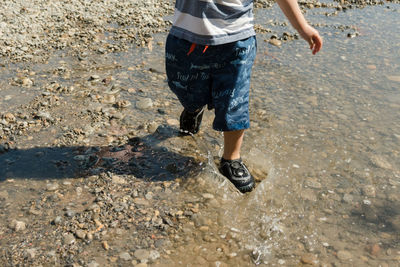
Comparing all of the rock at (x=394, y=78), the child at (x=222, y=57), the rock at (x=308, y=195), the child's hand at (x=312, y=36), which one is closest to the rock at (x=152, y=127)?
the child at (x=222, y=57)

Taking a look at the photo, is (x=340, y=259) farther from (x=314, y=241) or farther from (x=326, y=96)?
(x=326, y=96)

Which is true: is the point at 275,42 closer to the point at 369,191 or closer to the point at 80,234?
the point at 369,191

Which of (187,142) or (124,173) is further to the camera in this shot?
(187,142)

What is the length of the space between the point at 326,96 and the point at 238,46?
6.80ft

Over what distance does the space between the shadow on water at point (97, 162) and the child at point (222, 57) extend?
452 mm

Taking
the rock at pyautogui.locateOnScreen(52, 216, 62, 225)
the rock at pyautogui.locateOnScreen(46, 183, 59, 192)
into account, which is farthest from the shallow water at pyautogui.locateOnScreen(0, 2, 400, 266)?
the rock at pyautogui.locateOnScreen(52, 216, 62, 225)

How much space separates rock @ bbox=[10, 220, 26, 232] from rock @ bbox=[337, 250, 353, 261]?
1976 mm

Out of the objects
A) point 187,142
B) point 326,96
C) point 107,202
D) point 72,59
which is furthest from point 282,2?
point 72,59

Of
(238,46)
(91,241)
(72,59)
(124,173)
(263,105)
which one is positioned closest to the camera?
(91,241)

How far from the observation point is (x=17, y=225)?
2.56 metres

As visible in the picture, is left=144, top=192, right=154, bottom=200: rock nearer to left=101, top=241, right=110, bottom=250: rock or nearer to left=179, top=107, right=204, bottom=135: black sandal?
left=101, top=241, right=110, bottom=250: rock

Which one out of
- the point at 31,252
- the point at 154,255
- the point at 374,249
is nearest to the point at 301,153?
the point at 374,249

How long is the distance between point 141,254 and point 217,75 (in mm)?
1289

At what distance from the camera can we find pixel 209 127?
3.83 m
